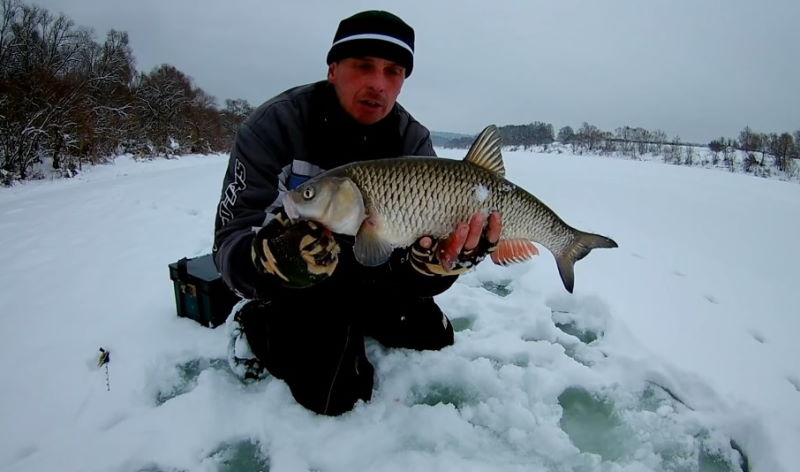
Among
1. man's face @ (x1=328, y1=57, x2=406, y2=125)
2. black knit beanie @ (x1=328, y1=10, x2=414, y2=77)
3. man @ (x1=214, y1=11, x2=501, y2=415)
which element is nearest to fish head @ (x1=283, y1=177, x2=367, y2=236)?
man @ (x1=214, y1=11, x2=501, y2=415)

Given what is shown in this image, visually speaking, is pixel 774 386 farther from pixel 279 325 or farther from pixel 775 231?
pixel 775 231

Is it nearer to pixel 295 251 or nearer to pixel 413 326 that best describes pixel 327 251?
pixel 295 251

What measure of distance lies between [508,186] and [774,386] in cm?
200

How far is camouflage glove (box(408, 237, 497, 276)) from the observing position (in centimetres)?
196

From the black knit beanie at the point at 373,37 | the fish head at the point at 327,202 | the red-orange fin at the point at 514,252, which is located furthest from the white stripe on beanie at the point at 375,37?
the red-orange fin at the point at 514,252

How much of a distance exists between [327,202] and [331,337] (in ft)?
2.92

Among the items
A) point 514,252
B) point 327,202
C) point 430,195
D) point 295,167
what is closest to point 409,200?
point 430,195

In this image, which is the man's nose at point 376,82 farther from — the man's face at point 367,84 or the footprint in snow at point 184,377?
the footprint in snow at point 184,377

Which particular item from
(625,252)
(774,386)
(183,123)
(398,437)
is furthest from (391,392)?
(183,123)

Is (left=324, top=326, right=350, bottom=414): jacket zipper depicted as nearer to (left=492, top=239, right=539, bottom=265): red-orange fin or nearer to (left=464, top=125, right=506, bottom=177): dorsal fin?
(left=492, top=239, right=539, bottom=265): red-orange fin

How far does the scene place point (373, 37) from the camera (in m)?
2.08

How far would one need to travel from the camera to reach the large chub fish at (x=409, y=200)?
1636mm

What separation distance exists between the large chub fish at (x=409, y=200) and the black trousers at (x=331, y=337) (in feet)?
2.17

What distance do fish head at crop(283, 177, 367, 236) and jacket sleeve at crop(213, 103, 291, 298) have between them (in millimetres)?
557
